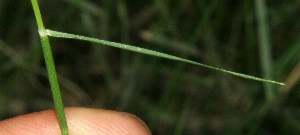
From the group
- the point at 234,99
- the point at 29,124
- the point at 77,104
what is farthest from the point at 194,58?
the point at 29,124

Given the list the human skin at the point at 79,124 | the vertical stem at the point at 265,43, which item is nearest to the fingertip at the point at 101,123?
the human skin at the point at 79,124

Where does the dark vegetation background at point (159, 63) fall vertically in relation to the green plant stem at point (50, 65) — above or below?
below

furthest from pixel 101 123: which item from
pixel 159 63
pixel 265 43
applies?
pixel 159 63

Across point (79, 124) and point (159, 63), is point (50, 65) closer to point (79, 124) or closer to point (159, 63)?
point (79, 124)

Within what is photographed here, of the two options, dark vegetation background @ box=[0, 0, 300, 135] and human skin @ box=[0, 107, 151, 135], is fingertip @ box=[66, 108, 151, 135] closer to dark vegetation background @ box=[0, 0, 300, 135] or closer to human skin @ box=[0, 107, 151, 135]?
human skin @ box=[0, 107, 151, 135]

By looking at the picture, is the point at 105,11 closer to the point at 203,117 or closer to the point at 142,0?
the point at 142,0

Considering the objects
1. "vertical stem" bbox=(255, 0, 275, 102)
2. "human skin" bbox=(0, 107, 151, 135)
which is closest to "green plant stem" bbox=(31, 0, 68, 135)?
"human skin" bbox=(0, 107, 151, 135)

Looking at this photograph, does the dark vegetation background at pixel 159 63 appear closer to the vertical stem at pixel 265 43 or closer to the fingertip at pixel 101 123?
the vertical stem at pixel 265 43
